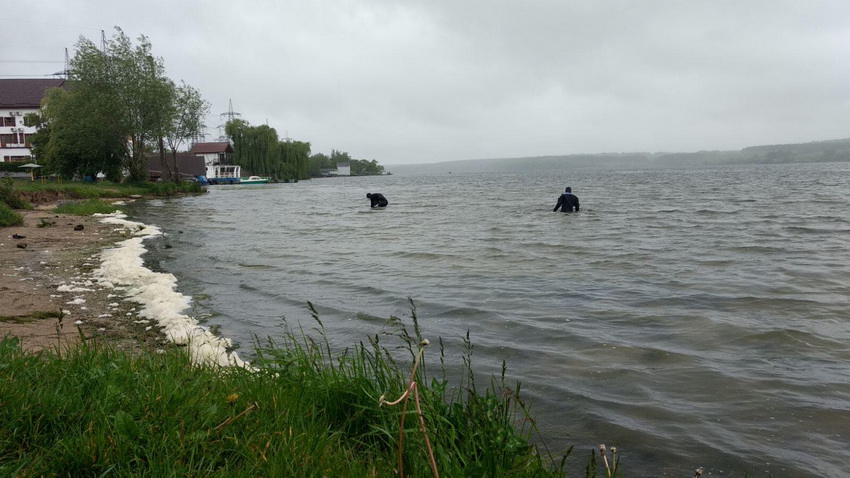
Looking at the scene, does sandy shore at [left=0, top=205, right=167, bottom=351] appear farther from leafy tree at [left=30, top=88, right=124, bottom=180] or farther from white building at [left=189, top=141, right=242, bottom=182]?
white building at [left=189, top=141, right=242, bottom=182]

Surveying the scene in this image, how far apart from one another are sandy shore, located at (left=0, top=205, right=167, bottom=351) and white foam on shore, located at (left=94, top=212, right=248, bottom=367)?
20cm

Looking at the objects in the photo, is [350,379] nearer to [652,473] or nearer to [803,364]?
[652,473]

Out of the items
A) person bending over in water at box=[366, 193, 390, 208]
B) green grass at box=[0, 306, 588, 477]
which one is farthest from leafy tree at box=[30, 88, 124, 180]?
green grass at box=[0, 306, 588, 477]

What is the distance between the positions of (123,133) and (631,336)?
52.4 metres

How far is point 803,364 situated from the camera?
622 centimetres

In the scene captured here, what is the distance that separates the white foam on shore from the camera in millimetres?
5637

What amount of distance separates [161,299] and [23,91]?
91391 millimetres

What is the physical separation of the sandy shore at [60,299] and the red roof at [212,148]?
9883 cm

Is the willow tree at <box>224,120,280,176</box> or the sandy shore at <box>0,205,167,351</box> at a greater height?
the willow tree at <box>224,120,280,176</box>

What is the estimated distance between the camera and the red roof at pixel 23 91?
7675 cm

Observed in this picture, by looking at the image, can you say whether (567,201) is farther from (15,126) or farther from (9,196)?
(15,126)

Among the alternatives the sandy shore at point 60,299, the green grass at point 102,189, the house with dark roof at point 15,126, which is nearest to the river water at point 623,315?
the sandy shore at point 60,299

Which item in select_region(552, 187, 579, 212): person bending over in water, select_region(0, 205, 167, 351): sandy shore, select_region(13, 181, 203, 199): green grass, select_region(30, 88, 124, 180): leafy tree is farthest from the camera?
select_region(30, 88, 124, 180): leafy tree

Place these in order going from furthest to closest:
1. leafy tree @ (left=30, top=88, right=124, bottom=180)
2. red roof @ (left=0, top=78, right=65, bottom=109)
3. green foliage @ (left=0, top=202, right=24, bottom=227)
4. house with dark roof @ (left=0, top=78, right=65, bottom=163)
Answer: red roof @ (left=0, top=78, right=65, bottom=109) < house with dark roof @ (left=0, top=78, right=65, bottom=163) < leafy tree @ (left=30, top=88, right=124, bottom=180) < green foliage @ (left=0, top=202, right=24, bottom=227)
